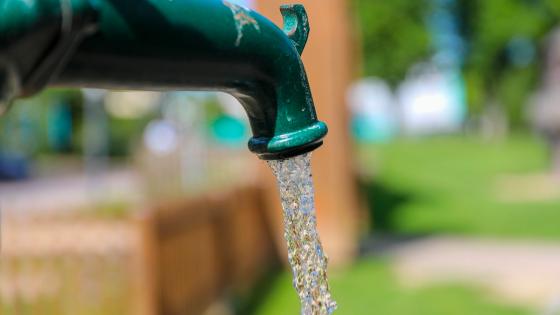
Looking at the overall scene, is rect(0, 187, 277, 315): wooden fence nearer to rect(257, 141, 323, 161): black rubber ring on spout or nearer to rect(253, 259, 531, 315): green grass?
rect(253, 259, 531, 315): green grass

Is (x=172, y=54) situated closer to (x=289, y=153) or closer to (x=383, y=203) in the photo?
(x=289, y=153)

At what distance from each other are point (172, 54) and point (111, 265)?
350 centimetres

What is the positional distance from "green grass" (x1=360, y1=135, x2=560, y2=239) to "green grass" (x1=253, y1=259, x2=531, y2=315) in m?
3.09

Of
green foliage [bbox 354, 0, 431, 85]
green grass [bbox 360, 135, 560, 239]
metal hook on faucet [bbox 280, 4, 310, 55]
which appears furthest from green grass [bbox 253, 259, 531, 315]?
green foliage [bbox 354, 0, 431, 85]

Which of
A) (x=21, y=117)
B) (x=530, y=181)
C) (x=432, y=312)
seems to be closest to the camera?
(x=432, y=312)

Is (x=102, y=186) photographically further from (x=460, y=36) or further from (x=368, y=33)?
(x=460, y=36)

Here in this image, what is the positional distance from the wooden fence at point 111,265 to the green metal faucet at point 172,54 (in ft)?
Result: 9.23

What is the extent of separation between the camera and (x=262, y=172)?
788cm

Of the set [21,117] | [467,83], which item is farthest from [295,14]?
[467,83]

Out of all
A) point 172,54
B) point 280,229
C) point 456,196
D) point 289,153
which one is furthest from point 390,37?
point 172,54

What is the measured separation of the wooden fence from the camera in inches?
149

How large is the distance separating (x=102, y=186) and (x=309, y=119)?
16.6 meters

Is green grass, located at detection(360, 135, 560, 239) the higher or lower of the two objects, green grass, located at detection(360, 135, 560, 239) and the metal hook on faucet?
the lower

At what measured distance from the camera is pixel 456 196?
554 inches
